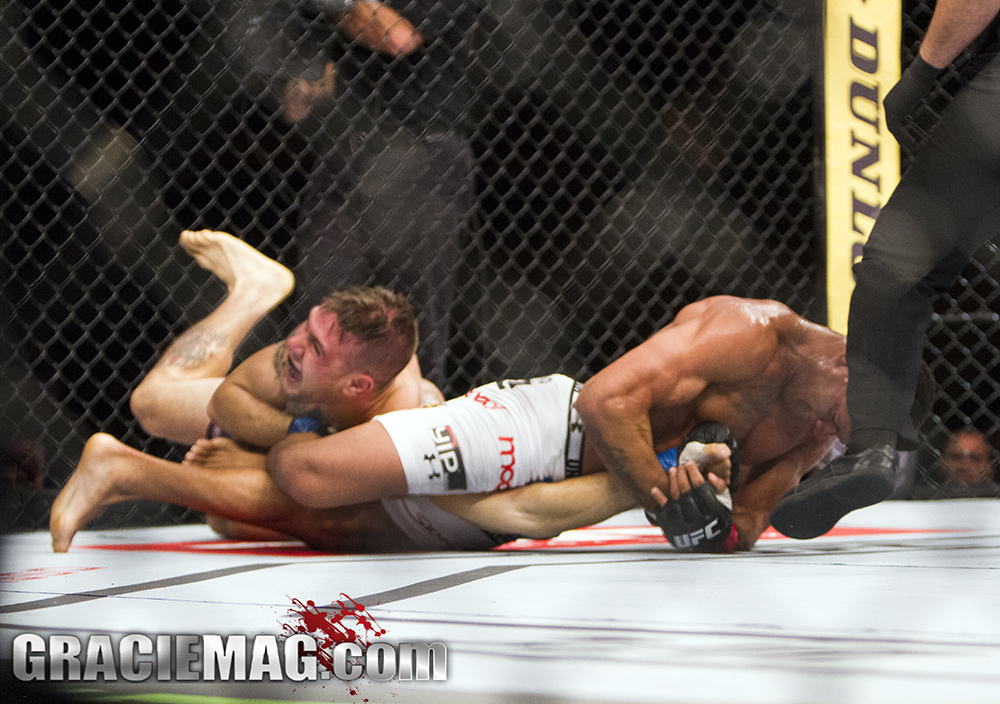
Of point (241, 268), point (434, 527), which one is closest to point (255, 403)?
point (434, 527)

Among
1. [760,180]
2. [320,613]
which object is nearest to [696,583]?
[320,613]

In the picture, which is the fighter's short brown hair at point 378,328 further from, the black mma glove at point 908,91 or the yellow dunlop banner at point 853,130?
the yellow dunlop banner at point 853,130

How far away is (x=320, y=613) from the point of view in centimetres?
61

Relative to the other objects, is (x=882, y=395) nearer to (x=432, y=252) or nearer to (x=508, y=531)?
(x=508, y=531)

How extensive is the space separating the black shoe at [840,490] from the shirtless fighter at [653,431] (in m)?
0.08

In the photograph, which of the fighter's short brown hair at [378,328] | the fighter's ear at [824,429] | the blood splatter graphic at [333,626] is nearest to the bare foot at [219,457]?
the fighter's short brown hair at [378,328]

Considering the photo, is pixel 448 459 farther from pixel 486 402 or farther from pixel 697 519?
pixel 697 519

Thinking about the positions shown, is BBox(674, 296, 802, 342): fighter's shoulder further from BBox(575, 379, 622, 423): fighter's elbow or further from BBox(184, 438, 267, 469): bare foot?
BBox(184, 438, 267, 469): bare foot

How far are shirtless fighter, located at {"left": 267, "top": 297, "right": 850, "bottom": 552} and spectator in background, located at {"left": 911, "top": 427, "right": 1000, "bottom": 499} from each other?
1056 millimetres

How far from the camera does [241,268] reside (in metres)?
1.66

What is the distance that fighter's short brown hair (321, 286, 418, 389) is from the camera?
114 cm

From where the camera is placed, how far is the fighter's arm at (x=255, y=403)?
126cm

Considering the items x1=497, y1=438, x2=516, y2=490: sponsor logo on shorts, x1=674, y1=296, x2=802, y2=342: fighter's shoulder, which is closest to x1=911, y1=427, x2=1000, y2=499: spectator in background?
x1=674, y1=296, x2=802, y2=342: fighter's shoulder

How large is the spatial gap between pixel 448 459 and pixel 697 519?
0.33m
